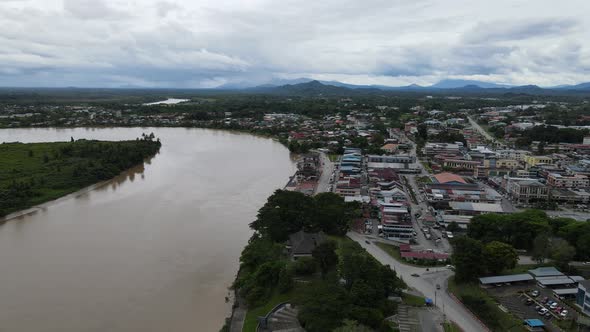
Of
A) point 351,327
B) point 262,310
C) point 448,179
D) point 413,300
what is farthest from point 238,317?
point 448,179

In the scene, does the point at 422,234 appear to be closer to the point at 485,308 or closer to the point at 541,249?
the point at 541,249

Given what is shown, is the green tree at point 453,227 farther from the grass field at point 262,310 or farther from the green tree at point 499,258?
the grass field at point 262,310

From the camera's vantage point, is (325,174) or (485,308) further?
(325,174)

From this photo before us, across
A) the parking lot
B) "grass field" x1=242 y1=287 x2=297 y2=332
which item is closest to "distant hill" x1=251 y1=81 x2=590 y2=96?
the parking lot

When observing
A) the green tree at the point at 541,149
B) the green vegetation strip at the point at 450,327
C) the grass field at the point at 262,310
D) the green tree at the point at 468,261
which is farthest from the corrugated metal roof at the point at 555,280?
the green tree at the point at 541,149

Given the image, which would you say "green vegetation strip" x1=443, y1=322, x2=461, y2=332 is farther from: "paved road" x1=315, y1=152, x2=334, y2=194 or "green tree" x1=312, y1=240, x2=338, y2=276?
"paved road" x1=315, y1=152, x2=334, y2=194

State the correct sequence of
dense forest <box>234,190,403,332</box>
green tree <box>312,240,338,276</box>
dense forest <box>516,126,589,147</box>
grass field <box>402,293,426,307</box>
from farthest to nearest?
dense forest <box>516,126,589,147</box> → green tree <box>312,240,338,276</box> → grass field <box>402,293,426,307</box> → dense forest <box>234,190,403,332</box>
